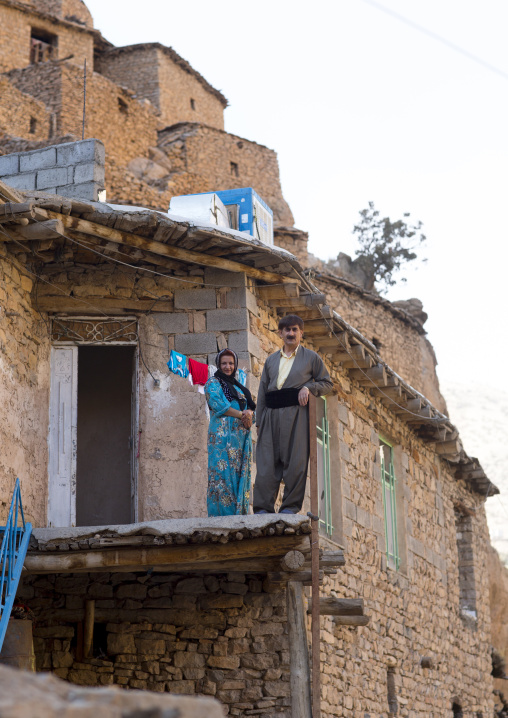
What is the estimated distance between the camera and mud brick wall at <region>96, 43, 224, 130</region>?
104ft

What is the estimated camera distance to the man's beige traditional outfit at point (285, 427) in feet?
26.2

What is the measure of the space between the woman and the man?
0.71 feet

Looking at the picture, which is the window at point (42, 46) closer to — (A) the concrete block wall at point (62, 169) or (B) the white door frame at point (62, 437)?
(A) the concrete block wall at point (62, 169)

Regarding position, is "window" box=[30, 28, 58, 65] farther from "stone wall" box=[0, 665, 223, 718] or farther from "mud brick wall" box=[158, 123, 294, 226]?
"stone wall" box=[0, 665, 223, 718]

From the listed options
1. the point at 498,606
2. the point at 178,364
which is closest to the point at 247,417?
the point at 178,364

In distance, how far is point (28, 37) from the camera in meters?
30.7

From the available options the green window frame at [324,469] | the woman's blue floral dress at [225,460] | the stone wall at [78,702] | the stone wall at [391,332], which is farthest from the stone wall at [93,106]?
the stone wall at [78,702]

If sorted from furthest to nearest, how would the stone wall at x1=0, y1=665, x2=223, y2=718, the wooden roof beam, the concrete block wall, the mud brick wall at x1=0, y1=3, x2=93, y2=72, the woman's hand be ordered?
the mud brick wall at x1=0, y1=3, x2=93, y2=72
the concrete block wall
the wooden roof beam
the woman's hand
the stone wall at x1=0, y1=665, x2=223, y2=718

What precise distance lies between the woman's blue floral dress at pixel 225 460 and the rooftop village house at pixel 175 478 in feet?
0.99

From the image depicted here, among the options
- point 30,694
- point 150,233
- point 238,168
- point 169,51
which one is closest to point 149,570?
point 150,233

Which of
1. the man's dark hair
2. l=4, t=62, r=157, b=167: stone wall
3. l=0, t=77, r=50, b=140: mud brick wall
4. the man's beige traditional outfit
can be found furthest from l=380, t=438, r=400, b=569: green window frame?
l=0, t=77, r=50, b=140: mud brick wall

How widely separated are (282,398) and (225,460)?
2.36ft

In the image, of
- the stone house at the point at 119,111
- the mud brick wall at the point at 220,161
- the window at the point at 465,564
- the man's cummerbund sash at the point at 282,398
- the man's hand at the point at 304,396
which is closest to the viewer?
the man's hand at the point at 304,396

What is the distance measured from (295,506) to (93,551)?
5.26 feet
